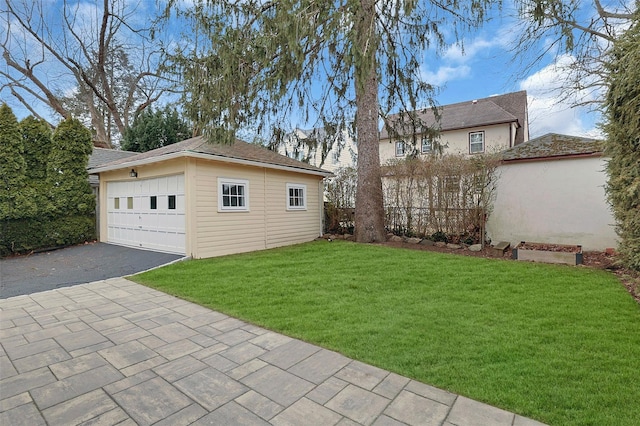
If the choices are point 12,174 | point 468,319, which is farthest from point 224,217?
point 468,319

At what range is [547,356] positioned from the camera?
2.69m

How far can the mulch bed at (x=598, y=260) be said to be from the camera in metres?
4.82

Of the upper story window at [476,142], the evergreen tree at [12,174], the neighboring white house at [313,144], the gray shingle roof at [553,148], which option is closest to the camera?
the gray shingle roof at [553,148]

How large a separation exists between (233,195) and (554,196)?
857 cm

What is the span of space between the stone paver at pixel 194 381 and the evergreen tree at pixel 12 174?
6642mm

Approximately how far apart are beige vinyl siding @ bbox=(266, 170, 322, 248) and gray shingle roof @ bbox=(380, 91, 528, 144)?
7.72m

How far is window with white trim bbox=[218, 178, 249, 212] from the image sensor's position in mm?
8156

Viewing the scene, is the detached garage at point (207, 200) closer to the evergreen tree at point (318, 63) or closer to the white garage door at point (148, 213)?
the white garage door at point (148, 213)

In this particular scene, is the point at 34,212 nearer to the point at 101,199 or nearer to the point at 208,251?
the point at 101,199

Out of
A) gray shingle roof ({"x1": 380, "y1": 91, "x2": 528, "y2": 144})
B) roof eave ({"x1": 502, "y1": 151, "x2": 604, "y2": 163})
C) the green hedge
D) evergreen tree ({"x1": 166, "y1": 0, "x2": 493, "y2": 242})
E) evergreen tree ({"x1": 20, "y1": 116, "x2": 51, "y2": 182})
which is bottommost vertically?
the green hedge

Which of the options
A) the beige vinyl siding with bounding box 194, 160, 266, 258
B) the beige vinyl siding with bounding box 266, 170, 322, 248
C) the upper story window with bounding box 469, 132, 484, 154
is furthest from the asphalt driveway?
the upper story window with bounding box 469, 132, 484, 154

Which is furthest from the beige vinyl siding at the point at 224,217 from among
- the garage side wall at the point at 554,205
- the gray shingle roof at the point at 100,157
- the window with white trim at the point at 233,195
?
the garage side wall at the point at 554,205

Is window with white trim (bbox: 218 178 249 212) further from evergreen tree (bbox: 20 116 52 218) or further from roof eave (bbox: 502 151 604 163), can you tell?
roof eave (bbox: 502 151 604 163)

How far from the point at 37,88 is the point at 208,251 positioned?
18.4 metres
